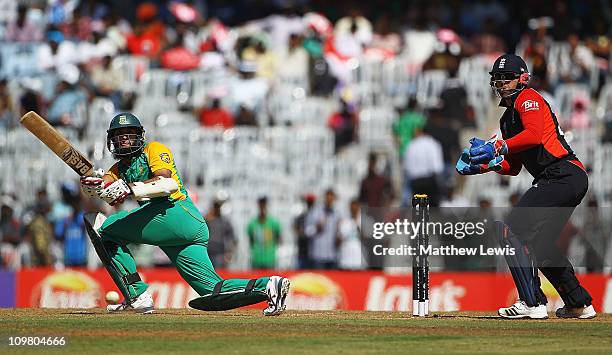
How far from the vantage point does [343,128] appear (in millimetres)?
20109

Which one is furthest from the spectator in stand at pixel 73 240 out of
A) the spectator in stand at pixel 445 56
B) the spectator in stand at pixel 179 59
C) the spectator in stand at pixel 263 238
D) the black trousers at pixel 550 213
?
the black trousers at pixel 550 213

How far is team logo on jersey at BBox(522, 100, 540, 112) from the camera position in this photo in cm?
1121

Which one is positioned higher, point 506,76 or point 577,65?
point 577,65

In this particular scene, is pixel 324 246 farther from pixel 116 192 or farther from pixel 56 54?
pixel 116 192

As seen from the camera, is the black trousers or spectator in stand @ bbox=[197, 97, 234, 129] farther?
spectator in stand @ bbox=[197, 97, 234, 129]

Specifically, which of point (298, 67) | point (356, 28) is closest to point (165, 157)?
point (298, 67)

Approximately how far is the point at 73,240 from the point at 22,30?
578 cm

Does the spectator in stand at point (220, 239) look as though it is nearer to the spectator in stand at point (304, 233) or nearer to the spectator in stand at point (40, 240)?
the spectator in stand at point (304, 233)

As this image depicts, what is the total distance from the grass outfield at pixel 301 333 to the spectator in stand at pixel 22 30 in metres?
11.7

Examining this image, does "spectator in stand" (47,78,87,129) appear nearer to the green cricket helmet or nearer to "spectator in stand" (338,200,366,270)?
"spectator in stand" (338,200,366,270)

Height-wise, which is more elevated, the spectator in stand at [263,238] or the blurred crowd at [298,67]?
the blurred crowd at [298,67]

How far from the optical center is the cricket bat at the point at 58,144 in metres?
11.7

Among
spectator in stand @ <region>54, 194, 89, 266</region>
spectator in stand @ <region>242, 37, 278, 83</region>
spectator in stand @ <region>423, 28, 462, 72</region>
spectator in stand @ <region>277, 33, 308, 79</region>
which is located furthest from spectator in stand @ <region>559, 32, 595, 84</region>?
spectator in stand @ <region>54, 194, 89, 266</region>

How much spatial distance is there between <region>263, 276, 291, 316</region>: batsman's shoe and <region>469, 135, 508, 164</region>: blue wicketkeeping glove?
1940 mm
